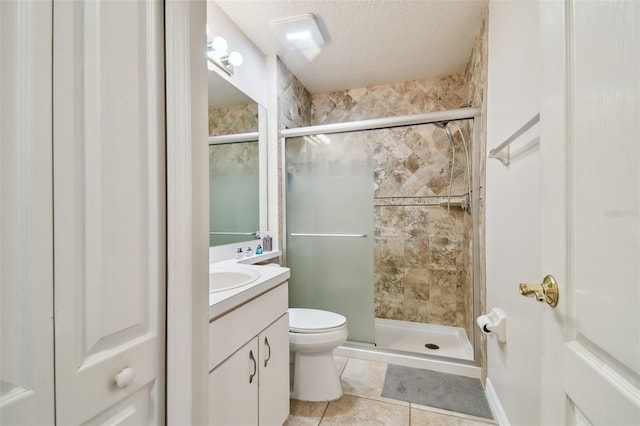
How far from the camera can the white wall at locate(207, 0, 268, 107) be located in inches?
71.1

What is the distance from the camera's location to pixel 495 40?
5.31 ft

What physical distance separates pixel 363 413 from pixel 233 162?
1848mm

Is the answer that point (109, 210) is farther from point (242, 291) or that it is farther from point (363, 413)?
point (363, 413)

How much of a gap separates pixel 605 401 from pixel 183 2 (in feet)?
3.91

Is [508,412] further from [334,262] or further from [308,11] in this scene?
[308,11]

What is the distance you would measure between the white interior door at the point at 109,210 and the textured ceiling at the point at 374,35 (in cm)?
155

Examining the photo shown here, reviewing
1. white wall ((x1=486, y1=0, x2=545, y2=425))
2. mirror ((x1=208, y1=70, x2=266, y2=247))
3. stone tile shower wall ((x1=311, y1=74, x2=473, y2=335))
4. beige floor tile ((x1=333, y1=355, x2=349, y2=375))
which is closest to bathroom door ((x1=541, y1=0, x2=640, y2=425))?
white wall ((x1=486, y1=0, x2=545, y2=425))

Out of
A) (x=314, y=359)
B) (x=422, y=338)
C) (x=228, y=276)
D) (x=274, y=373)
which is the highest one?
(x=228, y=276)

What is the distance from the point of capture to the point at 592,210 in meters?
0.50

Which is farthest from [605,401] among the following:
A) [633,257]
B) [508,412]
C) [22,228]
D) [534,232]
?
[508,412]

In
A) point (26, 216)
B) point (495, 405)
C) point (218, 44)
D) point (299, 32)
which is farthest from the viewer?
point (299, 32)

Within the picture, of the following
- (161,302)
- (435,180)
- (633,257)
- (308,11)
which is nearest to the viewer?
(633,257)

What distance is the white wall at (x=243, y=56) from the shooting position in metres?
1.81

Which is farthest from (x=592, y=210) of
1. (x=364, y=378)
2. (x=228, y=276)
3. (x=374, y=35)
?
(x=374, y=35)
